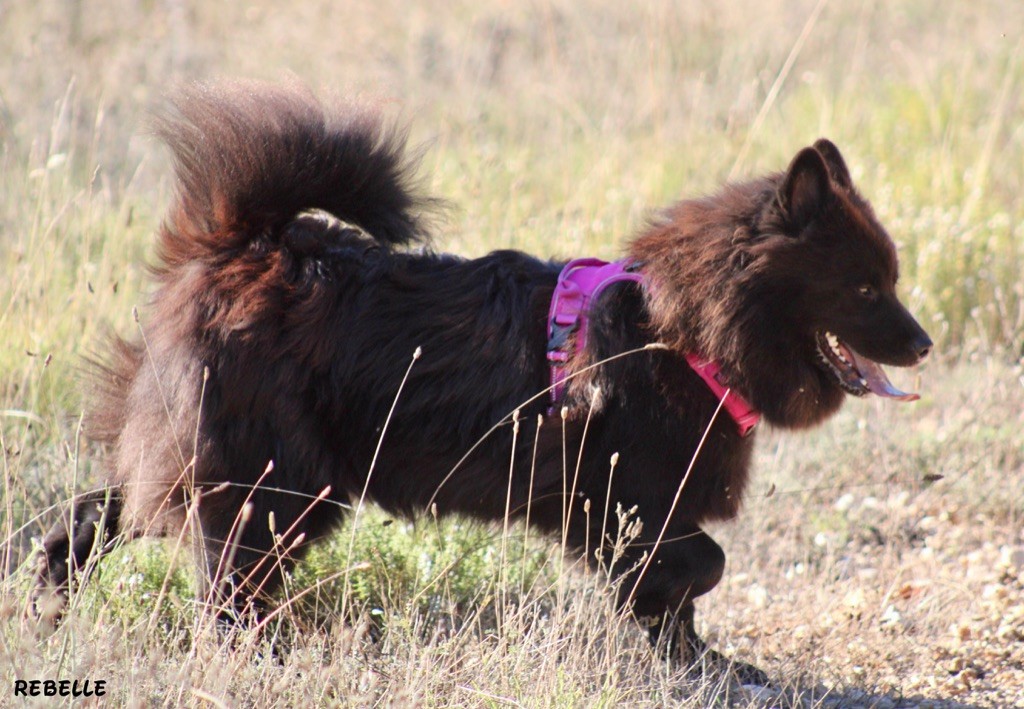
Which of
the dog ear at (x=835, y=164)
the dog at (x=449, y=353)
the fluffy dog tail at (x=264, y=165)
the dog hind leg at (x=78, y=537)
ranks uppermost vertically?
the dog ear at (x=835, y=164)

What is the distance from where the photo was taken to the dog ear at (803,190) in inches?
119

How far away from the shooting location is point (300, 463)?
9.99 ft

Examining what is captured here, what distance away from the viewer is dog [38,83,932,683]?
3.03m

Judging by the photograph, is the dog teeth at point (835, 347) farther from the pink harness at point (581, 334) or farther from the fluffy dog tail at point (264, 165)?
the fluffy dog tail at point (264, 165)

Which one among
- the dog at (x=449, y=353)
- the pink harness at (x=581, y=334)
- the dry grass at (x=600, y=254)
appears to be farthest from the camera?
the pink harness at (x=581, y=334)

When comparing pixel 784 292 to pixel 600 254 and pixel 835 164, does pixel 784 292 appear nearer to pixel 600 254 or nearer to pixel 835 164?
pixel 835 164

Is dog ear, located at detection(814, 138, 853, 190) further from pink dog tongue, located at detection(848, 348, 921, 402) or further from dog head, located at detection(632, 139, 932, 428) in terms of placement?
pink dog tongue, located at detection(848, 348, 921, 402)

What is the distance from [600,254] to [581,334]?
271 cm

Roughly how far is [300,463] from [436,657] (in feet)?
2.23

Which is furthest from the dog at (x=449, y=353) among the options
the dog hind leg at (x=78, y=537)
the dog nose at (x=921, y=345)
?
the dog hind leg at (x=78, y=537)

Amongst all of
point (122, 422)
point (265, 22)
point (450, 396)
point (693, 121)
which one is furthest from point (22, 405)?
point (265, 22)

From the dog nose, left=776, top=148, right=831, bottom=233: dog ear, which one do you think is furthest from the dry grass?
left=776, top=148, right=831, bottom=233: dog ear

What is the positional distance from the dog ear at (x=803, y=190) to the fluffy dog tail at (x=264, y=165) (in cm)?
117

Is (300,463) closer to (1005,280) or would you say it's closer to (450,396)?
(450,396)
